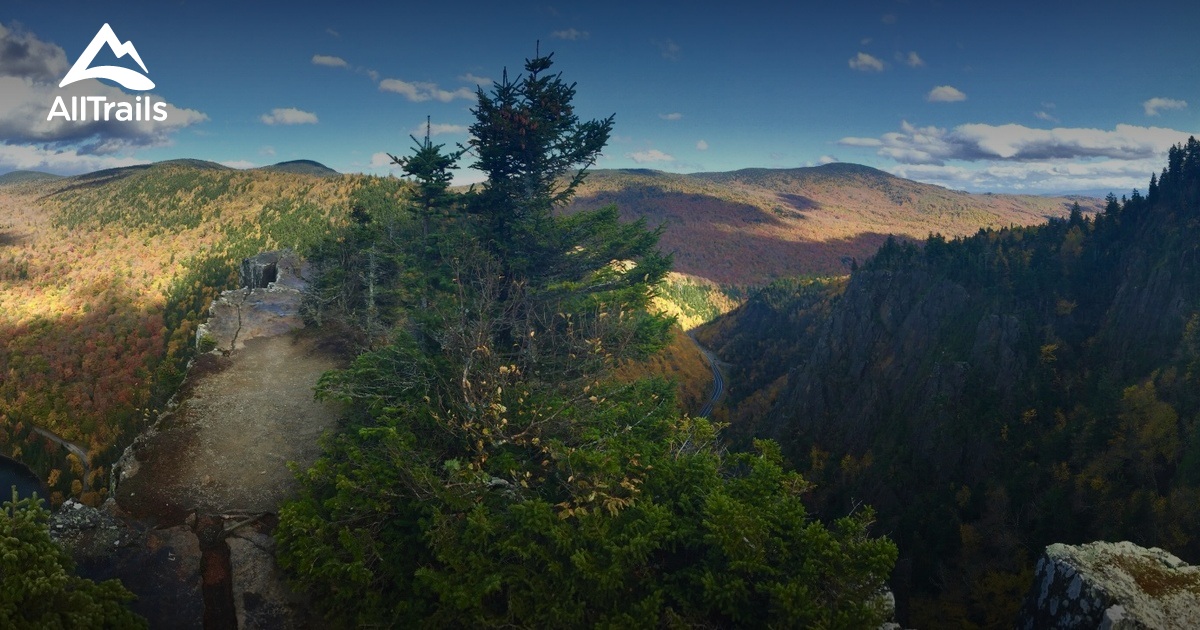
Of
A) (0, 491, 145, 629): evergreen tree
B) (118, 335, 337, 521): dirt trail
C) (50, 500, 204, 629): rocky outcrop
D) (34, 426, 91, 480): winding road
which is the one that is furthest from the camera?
(34, 426, 91, 480): winding road

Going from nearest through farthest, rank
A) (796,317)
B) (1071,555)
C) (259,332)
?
1. (1071,555)
2. (259,332)
3. (796,317)

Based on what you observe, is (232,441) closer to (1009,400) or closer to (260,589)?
(260,589)

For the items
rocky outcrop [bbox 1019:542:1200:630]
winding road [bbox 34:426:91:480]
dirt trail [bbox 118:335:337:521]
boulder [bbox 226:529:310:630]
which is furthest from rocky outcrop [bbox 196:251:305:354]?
winding road [bbox 34:426:91:480]

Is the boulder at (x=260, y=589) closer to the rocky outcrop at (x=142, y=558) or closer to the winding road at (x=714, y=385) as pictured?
the rocky outcrop at (x=142, y=558)

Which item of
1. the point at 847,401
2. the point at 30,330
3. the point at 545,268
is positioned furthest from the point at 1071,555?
the point at 30,330

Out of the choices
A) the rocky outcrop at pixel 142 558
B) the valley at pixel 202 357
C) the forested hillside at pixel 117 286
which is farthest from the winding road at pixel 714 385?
the rocky outcrop at pixel 142 558

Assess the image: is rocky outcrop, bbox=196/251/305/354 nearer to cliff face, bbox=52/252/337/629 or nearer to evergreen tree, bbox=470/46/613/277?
cliff face, bbox=52/252/337/629

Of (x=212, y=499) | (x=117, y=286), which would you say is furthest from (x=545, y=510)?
(x=117, y=286)

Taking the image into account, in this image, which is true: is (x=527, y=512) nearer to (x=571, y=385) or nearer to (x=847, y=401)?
(x=571, y=385)
